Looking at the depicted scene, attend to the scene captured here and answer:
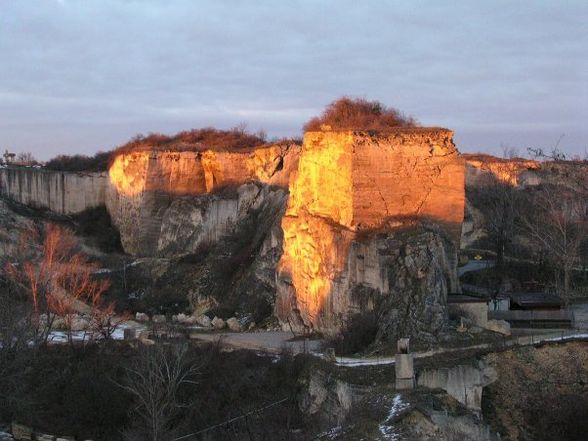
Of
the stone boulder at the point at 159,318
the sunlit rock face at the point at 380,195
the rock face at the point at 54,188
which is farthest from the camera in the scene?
the rock face at the point at 54,188

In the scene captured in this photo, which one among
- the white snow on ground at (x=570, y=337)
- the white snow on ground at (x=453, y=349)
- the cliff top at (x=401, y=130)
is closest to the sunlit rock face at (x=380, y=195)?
the cliff top at (x=401, y=130)

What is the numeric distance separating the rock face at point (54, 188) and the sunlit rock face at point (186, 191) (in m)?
4.41

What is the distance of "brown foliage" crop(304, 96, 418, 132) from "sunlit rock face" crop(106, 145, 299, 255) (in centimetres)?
1094

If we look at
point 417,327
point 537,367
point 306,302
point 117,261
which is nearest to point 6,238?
point 117,261

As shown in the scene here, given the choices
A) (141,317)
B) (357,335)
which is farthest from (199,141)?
(357,335)

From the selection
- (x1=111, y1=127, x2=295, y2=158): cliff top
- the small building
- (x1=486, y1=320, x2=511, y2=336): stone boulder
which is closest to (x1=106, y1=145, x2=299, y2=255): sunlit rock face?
(x1=111, y1=127, x2=295, y2=158): cliff top

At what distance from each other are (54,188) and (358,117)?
3140 cm

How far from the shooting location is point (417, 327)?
22.8 meters

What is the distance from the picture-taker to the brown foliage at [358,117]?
2852cm

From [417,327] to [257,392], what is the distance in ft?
17.3

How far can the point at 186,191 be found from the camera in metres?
47.3

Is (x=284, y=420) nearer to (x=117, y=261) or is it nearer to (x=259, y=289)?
(x=259, y=289)

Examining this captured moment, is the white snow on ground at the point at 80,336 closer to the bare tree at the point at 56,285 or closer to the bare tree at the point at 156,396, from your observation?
the bare tree at the point at 56,285

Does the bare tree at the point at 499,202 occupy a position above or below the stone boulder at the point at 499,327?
above
